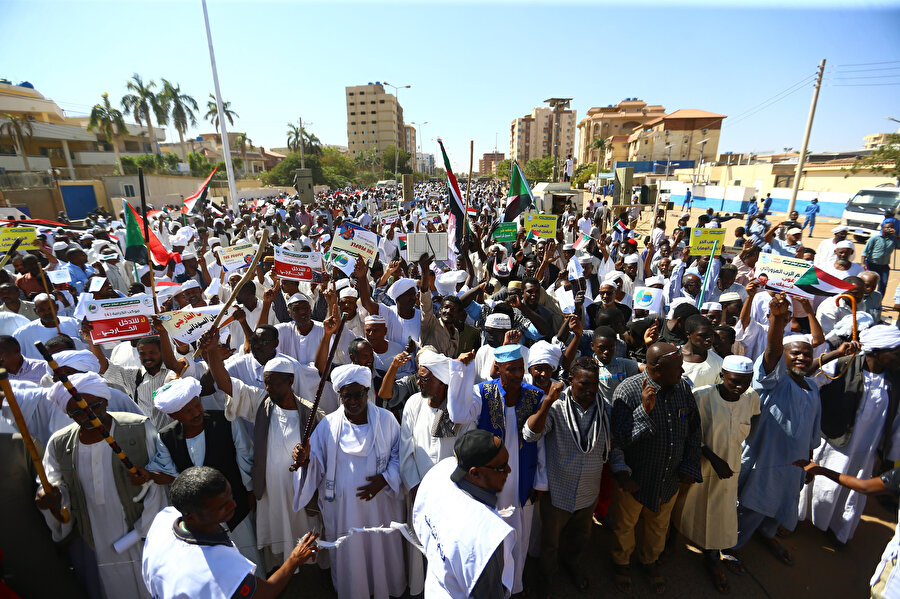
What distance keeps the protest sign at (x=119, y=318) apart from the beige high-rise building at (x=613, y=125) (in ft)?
243

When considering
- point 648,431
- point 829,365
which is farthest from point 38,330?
point 829,365

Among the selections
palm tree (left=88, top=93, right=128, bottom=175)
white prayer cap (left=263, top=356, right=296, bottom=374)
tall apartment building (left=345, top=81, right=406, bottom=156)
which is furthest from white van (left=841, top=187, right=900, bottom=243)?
tall apartment building (left=345, top=81, right=406, bottom=156)

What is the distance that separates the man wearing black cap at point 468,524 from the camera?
1.75m

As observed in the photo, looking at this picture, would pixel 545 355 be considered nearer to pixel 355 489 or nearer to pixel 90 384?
pixel 355 489

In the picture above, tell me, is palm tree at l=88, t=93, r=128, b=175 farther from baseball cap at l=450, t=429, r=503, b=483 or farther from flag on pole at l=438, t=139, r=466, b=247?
baseball cap at l=450, t=429, r=503, b=483

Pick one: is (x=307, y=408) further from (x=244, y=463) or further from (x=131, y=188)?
(x=131, y=188)

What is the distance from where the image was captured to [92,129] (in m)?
39.0

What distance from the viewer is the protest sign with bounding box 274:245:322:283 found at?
5.06 m

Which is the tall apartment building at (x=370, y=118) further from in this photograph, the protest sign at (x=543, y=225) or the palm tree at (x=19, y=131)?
the protest sign at (x=543, y=225)

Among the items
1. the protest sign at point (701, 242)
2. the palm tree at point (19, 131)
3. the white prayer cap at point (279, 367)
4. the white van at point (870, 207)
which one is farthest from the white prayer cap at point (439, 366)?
the palm tree at point (19, 131)

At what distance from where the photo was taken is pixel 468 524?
1.81 m

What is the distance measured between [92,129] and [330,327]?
49336 mm

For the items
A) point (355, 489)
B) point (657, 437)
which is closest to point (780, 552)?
point (657, 437)

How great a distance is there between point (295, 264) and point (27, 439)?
3.07 meters
